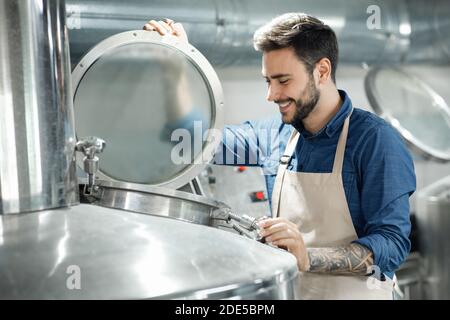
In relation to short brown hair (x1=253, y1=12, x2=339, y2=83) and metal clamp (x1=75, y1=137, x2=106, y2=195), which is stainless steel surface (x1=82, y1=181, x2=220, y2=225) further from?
short brown hair (x1=253, y1=12, x2=339, y2=83)

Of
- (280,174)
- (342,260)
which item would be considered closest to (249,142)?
(280,174)

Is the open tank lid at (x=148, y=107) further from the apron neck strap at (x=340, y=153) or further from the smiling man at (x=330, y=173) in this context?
the apron neck strap at (x=340, y=153)

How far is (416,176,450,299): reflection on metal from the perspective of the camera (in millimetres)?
2877

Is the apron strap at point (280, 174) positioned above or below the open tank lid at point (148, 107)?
below

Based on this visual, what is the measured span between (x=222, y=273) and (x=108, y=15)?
40.5 inches

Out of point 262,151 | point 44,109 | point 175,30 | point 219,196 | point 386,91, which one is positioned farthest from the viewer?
point 386,91

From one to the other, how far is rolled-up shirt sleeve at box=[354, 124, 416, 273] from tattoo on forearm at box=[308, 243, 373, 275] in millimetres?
20

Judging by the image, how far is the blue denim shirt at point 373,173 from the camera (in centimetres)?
140

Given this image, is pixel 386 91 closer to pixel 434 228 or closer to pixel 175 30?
pixel 434 228

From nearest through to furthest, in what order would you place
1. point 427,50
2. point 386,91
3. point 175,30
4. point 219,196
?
point 175,30
point 219,196
point 427,50
point 386,91

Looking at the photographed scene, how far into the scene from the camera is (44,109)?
0.98 meters

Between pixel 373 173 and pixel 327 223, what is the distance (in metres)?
0.19

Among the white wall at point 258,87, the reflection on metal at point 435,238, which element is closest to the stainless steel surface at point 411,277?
the reflection on metal at point 435,238
